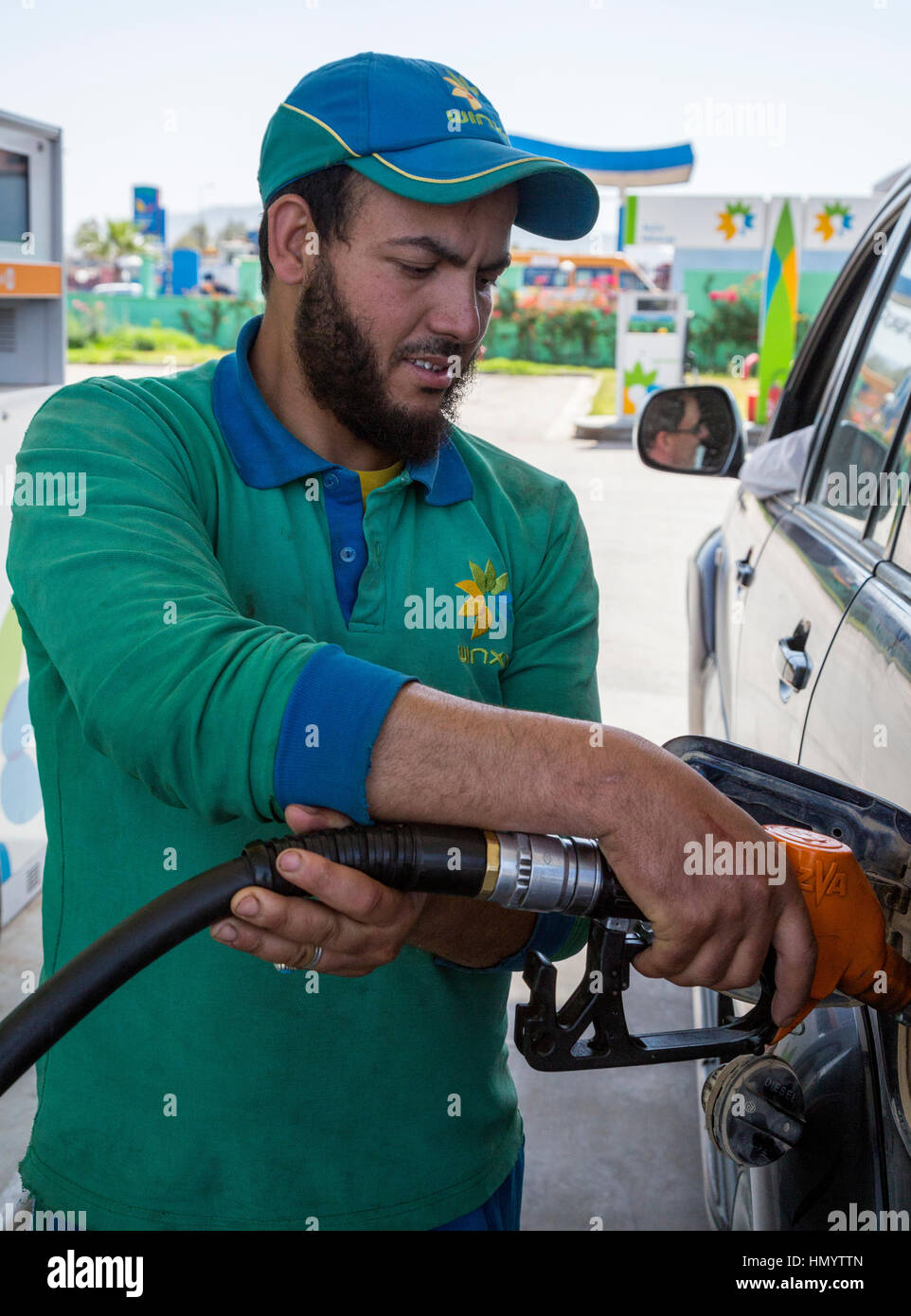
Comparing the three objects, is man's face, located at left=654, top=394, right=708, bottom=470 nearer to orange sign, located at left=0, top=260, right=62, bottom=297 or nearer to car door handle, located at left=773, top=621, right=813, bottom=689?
car door handle, located at left=773, top=621, right=813, bottom=689

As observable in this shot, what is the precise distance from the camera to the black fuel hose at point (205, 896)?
100cm

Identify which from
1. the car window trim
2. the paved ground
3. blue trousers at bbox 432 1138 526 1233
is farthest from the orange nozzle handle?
the paved ground

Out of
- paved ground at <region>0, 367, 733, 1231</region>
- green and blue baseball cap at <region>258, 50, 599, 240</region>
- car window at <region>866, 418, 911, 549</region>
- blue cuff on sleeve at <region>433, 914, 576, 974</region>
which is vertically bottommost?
paved ground at <region>0, 367, 733, 1231</region>

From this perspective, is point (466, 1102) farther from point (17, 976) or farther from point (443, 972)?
point (17, 976)

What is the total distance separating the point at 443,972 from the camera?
1641 mm

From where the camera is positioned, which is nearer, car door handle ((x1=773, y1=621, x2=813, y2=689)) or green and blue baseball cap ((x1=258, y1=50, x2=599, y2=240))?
green and blue baseball cap ((x1=258, y1=50, x2=599, y2=240))

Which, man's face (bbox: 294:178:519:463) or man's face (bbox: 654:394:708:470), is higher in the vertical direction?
man's face (bbox: 294:178:519:463)

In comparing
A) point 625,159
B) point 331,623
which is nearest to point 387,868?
point 331,623

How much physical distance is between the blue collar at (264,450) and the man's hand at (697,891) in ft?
2.21

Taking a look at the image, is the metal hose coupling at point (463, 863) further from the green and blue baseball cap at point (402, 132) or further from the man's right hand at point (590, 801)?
the green and blue baseball cap at point (402, 132)

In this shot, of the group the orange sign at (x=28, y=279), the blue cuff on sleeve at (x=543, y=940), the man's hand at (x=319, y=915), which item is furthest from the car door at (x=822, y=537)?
the orange sign at (x=28, y=279)

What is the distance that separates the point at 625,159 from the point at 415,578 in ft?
58.2

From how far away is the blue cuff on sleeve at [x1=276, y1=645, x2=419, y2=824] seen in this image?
1.09 m

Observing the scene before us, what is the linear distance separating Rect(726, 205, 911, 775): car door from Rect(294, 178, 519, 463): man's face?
2.49 feet
